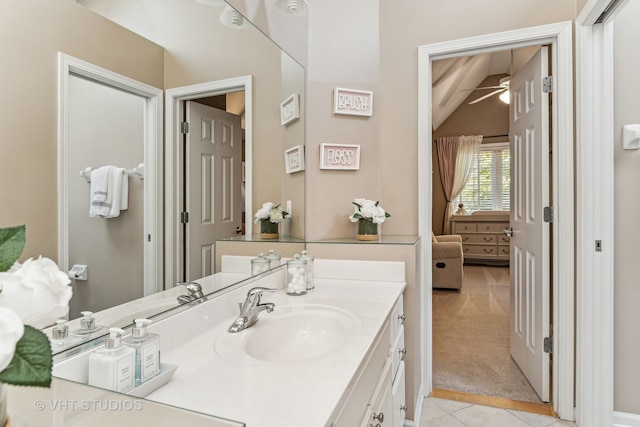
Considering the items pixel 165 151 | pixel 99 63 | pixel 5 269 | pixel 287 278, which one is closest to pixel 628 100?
pixel 287 278

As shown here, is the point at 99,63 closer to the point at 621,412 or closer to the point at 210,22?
the point at 210,22

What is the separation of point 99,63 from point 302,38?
1.52m

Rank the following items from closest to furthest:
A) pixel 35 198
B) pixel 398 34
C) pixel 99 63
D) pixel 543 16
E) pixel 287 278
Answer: pixel 35 198 → pixel 99 63 → pixel 287 278 → pixel 543 16 → pixel 398 34

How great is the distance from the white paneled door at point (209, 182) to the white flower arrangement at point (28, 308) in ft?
2.58

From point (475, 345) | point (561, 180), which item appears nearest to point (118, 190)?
point (561, 180)

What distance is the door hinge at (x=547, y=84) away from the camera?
6.84ft

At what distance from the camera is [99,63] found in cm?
84

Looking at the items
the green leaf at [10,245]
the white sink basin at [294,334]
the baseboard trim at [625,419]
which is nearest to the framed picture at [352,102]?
the white sink basin at [294,334]

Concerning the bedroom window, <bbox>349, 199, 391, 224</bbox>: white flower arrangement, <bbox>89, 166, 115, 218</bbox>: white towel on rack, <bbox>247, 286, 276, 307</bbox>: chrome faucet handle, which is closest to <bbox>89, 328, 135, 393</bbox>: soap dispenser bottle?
<bbox>89, 166, 115, 218</bbox>: white towel on rack

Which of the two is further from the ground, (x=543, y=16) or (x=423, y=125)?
(x=543, y=16)

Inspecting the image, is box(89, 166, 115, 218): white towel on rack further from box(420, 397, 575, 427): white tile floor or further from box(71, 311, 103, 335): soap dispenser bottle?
box(420, 397, 575, 427): white tile floor

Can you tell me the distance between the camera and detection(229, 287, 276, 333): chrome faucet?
1152mm

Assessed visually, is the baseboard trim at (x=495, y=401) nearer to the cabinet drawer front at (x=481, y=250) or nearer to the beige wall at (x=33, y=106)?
the beige wall at (x=33, y=106)

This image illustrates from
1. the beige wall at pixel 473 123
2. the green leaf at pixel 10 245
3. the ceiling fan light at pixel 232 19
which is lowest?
the green leaf at pixel 10 245
